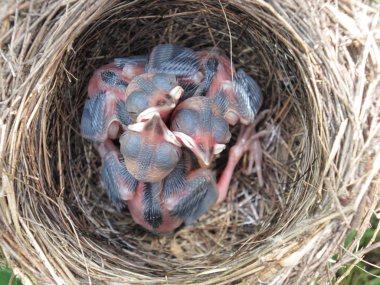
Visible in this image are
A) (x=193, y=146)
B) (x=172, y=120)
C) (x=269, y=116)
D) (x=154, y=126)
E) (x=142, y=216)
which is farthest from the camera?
(x=269, y=116)

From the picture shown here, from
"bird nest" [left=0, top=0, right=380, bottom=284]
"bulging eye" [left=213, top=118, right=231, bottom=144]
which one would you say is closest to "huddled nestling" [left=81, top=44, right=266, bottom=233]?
"bulging eye" [left=213, top=118, right=231, bottom=144]

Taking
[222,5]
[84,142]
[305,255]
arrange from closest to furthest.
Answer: [305,255]
[222,5]
[84,142]

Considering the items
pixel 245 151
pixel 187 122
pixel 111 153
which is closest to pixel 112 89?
pixel 111 153

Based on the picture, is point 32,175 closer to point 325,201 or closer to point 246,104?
point 246,104

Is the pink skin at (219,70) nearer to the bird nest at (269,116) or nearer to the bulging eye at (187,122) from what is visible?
the bird nest at (269,116)

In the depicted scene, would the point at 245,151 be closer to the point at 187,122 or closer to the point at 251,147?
the point at 251,147

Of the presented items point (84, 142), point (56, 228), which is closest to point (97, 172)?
point (84, 142)

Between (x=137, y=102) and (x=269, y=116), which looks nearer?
(x=137, y=102)
